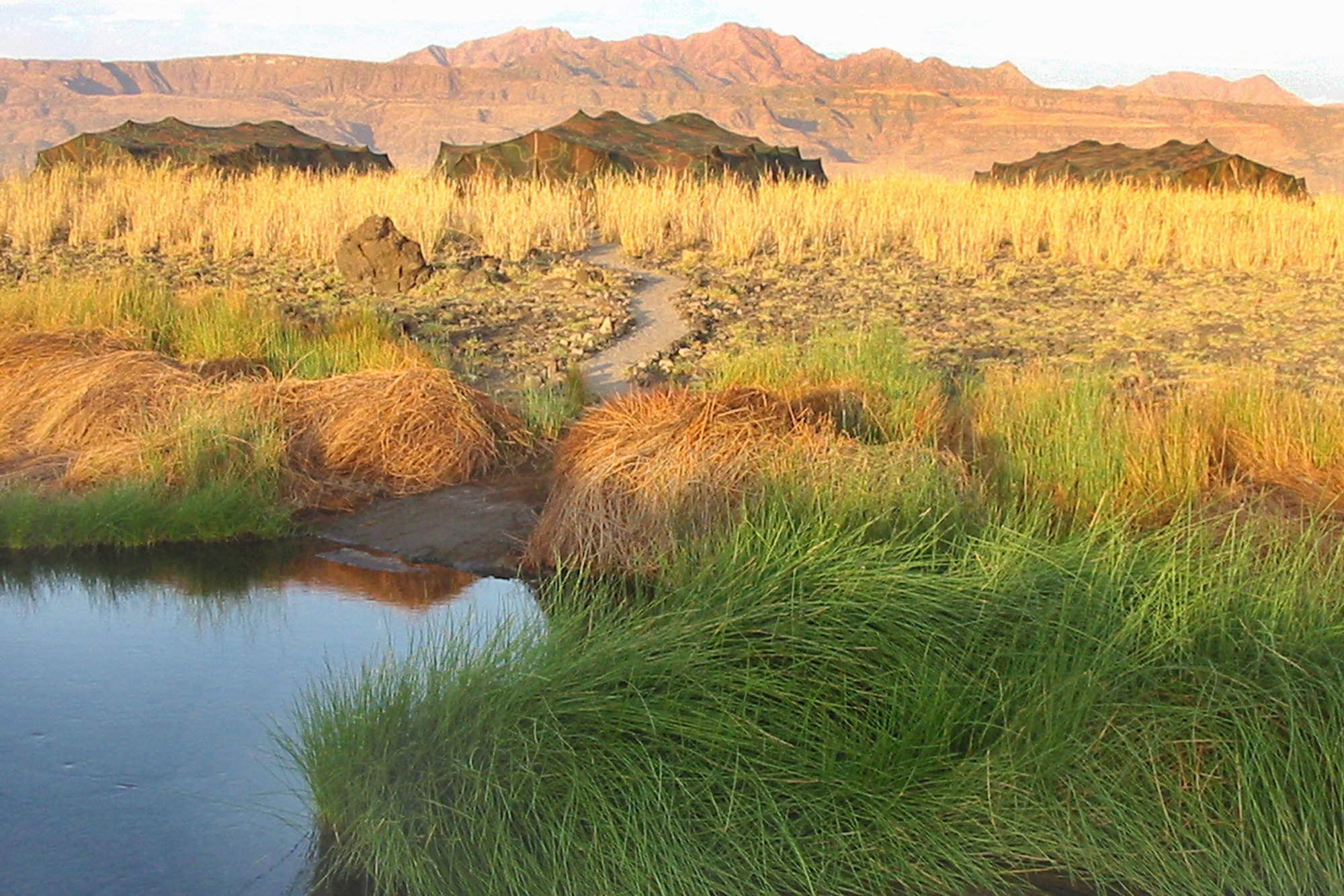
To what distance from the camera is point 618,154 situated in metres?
20.7

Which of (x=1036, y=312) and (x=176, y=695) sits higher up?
(x=1036, y=312)

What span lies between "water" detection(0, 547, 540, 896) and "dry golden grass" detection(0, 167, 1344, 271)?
7.89m

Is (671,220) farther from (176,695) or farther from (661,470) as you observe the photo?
(176,695)

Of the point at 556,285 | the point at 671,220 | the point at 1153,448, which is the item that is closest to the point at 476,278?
the point at 556,285

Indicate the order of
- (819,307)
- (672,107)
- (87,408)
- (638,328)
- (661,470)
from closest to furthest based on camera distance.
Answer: (661,470), (87,408), (638,328), (819,307), (672,107)

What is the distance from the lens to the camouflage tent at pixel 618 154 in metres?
20.2

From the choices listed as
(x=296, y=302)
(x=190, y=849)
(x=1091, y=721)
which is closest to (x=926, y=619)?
(x=1091, y=721)

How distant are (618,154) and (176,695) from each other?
51.9ft


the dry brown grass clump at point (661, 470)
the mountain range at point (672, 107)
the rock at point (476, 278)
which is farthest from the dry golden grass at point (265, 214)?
the mountain range at point (672, 107)

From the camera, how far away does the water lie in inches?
177

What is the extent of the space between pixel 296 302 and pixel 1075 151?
1539cm

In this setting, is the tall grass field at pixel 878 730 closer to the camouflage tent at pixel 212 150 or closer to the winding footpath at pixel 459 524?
the winding footpath at pixel 459 524

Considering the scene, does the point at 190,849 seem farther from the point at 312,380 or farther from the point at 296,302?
the point at 296,302

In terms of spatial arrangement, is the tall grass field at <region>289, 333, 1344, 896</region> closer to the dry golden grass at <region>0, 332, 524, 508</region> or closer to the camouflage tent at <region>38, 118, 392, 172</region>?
the dry golden grass at <region>0, 332, 524, 508</region>
